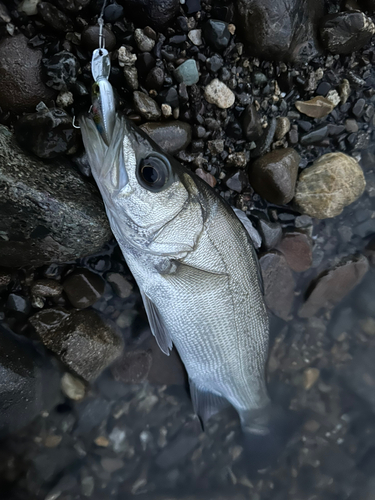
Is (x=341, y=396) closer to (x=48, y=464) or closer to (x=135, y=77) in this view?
(x=48, y=464)

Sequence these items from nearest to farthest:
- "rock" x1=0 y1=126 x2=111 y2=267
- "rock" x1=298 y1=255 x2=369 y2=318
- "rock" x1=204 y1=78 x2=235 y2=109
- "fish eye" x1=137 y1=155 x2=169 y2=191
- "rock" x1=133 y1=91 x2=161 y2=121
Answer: "fish eye" x1=137 y1=155 x2=169 y2=191 < "rock" x1=0 y1=126 x2=111 y2=267 < "rock" x1=133 y1=91 x2=161 y2=121 < "rock" x1=204 y1=78 x2=235 y2=109 < "rock" x1=298 y1=255 x2=369 y2=318

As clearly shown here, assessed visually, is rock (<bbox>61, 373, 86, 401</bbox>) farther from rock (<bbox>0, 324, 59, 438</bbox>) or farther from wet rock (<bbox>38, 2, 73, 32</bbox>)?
wet rock (<bbox>38, 2, 73, 32</bbox>)

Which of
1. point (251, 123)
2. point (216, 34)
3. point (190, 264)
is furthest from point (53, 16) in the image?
point (190, 264)

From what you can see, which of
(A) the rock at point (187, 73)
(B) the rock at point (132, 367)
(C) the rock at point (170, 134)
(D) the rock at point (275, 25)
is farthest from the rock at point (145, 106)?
(B) the rock at point (132, 367)

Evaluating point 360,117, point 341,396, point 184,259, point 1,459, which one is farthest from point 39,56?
point 341,396

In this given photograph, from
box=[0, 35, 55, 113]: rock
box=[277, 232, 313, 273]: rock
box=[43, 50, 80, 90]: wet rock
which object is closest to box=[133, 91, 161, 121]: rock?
box=[43, 50, 80, 90]: wet rock

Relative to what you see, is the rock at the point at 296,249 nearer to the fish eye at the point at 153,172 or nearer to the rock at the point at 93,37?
the fish eye at the point at 153,172
